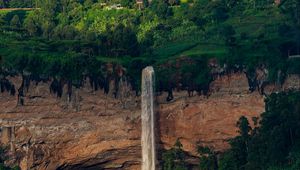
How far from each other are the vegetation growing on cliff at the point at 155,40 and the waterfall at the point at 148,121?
0.86ft

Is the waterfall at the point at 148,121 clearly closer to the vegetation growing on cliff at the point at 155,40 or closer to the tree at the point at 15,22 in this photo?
the vegetation growing on cliff at the point at 155,40

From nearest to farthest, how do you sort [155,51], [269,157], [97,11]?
[269,157]
[155,51]
[97,11]

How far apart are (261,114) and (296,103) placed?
86 centimetres

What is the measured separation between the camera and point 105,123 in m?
29.9

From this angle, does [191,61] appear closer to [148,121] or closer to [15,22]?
[148,121]

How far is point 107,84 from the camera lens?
97.9 ft

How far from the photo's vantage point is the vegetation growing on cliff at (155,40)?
1164 inches

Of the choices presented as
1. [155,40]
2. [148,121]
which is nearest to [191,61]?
[148,121]

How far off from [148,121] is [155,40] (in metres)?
5.10

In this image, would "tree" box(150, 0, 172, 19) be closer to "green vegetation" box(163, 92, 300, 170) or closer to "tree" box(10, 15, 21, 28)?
"tree" box(10, 15, 21, 28)

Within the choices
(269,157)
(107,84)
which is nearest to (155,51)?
(107,84)

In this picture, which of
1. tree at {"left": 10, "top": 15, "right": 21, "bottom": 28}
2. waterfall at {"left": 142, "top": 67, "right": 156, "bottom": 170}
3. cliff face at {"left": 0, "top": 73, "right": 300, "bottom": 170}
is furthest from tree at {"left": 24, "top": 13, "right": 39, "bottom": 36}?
waterfall at {"left": 142, "top": 67, "right": 156, "bottom": 170}

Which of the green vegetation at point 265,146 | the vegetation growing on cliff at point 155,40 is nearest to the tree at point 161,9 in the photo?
the vegetation growing on cliff at point 155,40

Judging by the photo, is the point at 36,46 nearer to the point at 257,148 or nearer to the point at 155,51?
the point at 155,51
